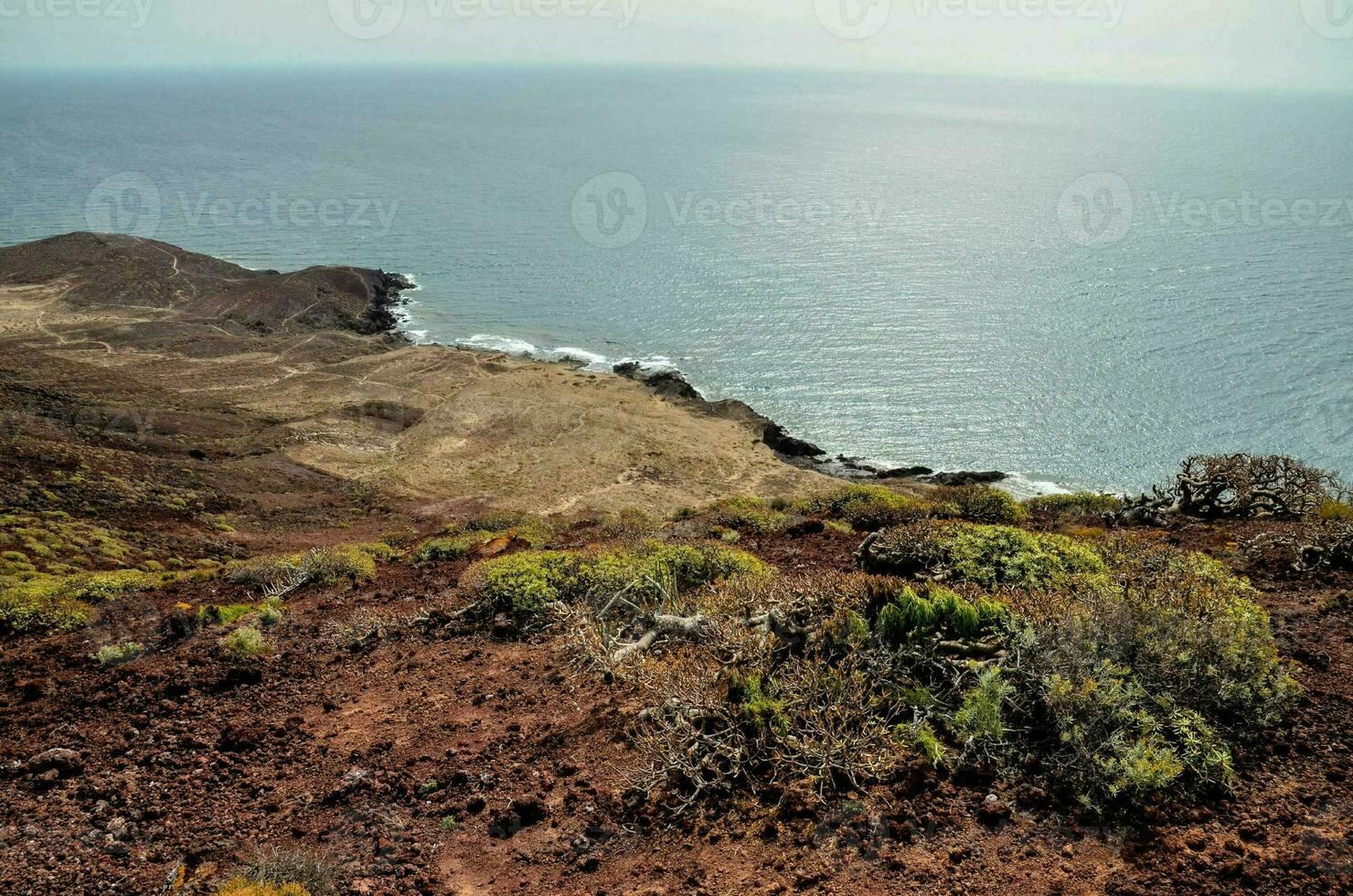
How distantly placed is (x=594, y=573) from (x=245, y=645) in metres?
4.85

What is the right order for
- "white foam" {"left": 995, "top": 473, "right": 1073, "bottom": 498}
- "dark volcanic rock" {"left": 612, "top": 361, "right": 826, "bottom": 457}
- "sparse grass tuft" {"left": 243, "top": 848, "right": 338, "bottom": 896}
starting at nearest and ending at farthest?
"sparse grass tuft" {"left": 243, "top": 848, "right": 338, "bottom": 896} → "white foam" {"left": 995, "top": 473, "right": 1073, "bottom": 498} → "dark volcanic rock" {"left": 612, "top": 361, "right": 826, "bottom": 457}

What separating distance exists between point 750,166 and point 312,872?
4675 inches

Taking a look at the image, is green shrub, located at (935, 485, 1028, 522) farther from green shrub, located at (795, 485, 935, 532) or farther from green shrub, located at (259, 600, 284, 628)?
green shrub, located at (259, 600, 284, 628)

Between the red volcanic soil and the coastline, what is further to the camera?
the coastline

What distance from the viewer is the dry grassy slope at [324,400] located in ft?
112

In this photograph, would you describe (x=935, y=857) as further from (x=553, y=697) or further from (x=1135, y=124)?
(x=1135, y=124)

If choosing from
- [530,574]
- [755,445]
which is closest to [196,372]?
[755,445]

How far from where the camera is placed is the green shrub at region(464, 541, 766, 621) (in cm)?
1092

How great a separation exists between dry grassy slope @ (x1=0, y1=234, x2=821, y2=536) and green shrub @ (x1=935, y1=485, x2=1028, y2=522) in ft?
55.8

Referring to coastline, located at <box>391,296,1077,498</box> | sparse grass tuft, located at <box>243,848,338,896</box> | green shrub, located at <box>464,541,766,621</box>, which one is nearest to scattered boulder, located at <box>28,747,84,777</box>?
sparse grass tuft, located at <box>243,848,338,896</box>

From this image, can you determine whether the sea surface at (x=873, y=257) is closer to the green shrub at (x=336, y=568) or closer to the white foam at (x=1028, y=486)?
the white foam at (x=1028, y=486)

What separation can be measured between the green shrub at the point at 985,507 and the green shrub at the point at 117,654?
14.5 m

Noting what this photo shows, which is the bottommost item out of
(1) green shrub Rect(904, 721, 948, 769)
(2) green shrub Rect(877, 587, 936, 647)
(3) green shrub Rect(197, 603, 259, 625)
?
(3) green shrub Rect(197, 603, 259, 625)

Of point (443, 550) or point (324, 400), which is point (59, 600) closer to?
point (443, 550)
